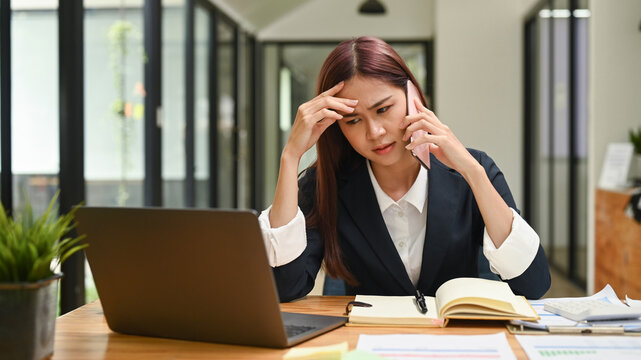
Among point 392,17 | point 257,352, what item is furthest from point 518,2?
point 257,352

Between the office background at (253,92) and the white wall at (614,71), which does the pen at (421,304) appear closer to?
the office background at (253,92)

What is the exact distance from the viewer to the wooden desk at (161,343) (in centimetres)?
104

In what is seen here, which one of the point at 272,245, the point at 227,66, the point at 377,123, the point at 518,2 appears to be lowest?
the point at 272,245

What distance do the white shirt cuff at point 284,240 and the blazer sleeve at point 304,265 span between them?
0.06 feet

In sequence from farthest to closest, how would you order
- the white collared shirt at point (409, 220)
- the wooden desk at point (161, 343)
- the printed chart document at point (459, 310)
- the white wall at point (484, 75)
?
the white wall at point (484, 75) < the white collared shirt at point (409, 220) < the printed chart document at point (459, 310) < the wooden desk at point (161, 343)

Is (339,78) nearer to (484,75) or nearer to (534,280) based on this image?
(534,280)

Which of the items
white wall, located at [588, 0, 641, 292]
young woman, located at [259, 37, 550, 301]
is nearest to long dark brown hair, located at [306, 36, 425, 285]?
young woman, located at [259, 37, 550, 301]

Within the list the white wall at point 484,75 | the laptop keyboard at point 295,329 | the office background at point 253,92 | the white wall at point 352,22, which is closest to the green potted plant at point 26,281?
the laptop keyboard at point 295,329

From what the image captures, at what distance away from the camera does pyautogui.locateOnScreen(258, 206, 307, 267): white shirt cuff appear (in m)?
1.48

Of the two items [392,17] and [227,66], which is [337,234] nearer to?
[227,66]

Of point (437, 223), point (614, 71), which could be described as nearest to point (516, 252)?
point (437, 223)

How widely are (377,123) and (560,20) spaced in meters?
4.30

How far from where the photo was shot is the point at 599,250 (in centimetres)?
407

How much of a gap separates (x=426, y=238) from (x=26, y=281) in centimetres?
94
